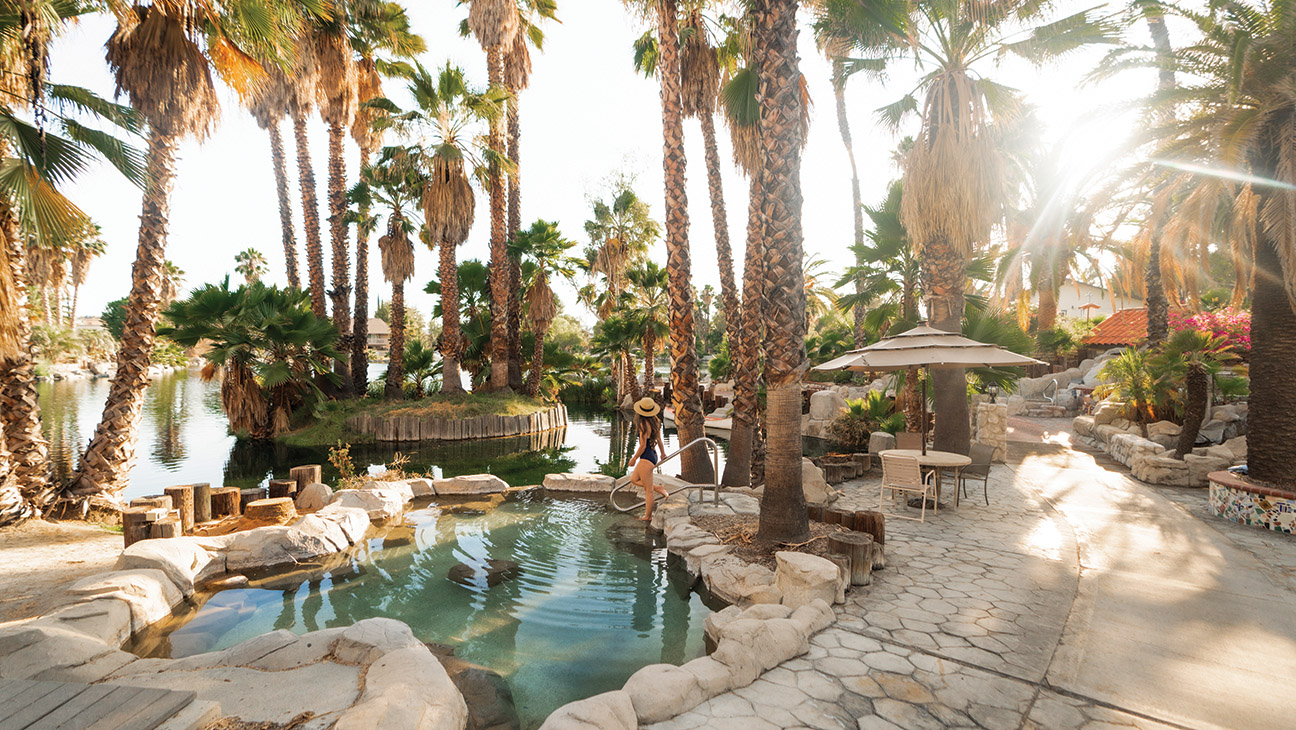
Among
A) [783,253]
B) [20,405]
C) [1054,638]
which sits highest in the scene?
[783,253]

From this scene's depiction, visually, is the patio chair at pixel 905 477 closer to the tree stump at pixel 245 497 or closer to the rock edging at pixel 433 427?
the tree stump at pixel 245 497

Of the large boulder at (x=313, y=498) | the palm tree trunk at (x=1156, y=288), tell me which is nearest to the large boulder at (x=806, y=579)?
the large boulder at (x=313, y=498)

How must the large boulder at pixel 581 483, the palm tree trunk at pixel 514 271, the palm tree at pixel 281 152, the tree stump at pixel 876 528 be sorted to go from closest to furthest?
the tree stump at pixel 876 528 < the large boulder at pixel 581 483 < the palm tree at pixel 281 152 < the palm tree trunk at pixel 514 271

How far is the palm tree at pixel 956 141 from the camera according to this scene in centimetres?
941

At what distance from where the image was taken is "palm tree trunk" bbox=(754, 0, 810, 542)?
562 cm

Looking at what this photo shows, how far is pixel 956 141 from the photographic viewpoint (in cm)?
963

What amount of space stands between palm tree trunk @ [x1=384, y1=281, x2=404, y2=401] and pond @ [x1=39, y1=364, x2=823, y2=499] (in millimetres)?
3578

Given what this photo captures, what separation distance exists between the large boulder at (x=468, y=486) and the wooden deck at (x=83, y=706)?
7.09m

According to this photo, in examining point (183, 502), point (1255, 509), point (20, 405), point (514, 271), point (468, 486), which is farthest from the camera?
point (514, 271)

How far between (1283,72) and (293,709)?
463 inches

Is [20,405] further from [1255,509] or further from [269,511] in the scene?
[1255,509]

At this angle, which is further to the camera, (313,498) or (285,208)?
(285,208)

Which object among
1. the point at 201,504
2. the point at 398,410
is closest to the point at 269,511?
the point at 201,504

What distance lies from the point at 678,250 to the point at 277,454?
40.3 ft
